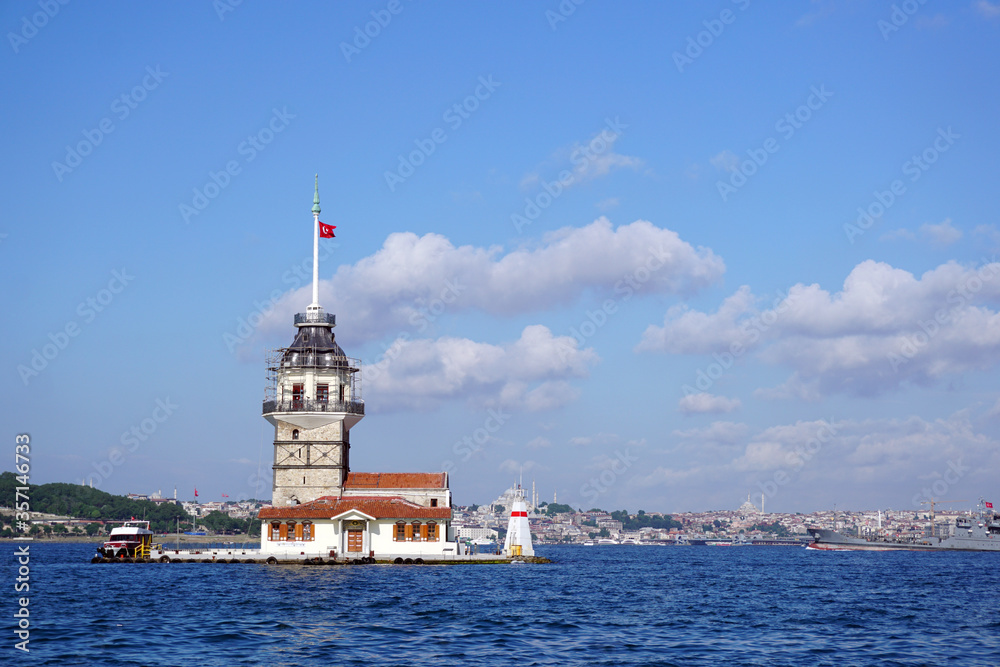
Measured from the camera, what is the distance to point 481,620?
4084 centimetres

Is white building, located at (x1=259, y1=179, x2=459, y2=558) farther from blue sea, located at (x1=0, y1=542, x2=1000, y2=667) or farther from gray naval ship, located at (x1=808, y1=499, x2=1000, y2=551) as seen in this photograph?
gray naval ship, located at (x1=808, y1=499, x2=1000, y2=551)

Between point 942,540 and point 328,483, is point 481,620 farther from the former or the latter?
point 942,540

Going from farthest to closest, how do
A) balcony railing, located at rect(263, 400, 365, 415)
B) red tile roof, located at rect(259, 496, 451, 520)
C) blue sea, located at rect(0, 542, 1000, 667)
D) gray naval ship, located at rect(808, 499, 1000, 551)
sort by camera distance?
gray naval ship, located at rect(808, 499, 1000, 551) < balcony railing, located at rect(263, 400, 365, 415) < red tile roof, located at rect(259, 496, 451, 520) < blue sea, located at rect(0, 542, 1000, 667)

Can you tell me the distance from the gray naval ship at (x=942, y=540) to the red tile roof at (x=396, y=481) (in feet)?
361

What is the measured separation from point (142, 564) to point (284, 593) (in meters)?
31.4

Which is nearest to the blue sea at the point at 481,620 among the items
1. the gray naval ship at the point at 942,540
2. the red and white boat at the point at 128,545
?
the red and white boat at the point at 128,545

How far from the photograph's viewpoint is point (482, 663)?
101 ft

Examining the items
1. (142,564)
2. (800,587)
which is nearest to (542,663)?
(800,587)

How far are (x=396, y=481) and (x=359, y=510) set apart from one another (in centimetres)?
620

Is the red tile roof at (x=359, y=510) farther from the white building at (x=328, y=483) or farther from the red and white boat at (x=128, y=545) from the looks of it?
the red and white boat at (x=128, y=545)

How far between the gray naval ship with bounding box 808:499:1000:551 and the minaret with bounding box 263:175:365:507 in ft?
382

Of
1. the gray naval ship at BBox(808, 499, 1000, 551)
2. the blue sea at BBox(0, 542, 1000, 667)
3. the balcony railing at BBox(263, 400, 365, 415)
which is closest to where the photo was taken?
the blue sea at BBox(0, 542, 1000, 667)

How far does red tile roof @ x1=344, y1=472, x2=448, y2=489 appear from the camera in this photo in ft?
262

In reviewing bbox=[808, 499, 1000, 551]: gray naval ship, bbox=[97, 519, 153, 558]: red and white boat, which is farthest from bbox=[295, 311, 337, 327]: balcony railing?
bbox=[808, 499, 1000, 551]: gray naval ship
